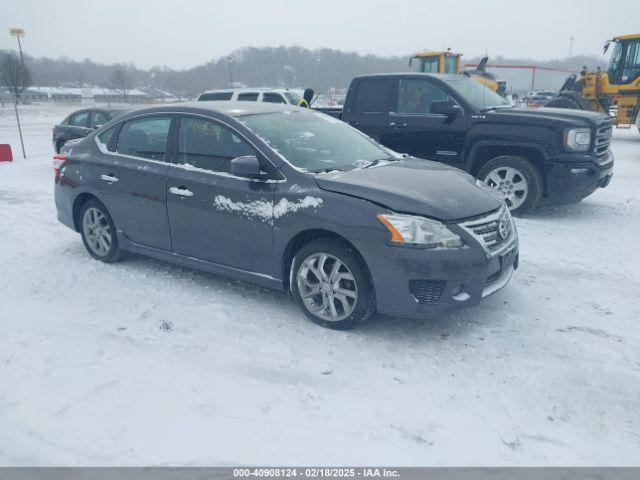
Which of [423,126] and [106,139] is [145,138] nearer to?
[106,139]

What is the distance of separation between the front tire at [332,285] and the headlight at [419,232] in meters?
0.37

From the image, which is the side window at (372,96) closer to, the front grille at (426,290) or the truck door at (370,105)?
the truck door at (370,105)

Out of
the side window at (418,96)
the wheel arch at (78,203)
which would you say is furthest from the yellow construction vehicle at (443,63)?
Result: the wheel arch at (78,203)

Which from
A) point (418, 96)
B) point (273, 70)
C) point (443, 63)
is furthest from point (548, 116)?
point (273, 70)

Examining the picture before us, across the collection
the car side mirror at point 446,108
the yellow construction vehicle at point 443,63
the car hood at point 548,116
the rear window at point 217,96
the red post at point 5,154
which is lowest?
the red post at point 5,154

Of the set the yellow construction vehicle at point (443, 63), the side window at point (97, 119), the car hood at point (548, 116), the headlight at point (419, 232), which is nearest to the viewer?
the headlight at point (419, 232)

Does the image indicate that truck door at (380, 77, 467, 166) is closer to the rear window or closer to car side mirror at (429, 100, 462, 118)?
car side mirror at (429, 100, 462, 118)

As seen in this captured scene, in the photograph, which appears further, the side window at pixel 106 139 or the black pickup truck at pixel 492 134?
the black pickup truck at pixel 492 134

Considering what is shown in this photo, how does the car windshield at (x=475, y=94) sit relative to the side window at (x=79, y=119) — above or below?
above

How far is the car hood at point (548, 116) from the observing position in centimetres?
702

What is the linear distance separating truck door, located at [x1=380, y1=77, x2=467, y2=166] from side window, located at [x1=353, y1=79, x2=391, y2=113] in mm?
200

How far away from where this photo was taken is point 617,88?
17.0m

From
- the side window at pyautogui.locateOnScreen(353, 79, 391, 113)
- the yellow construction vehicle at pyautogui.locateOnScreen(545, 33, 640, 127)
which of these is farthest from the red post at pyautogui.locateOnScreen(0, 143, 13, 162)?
the yellow construction vehicle at pyautogui.locateOnScreen(545, 33, 640, 127)

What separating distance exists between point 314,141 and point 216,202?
105cm
